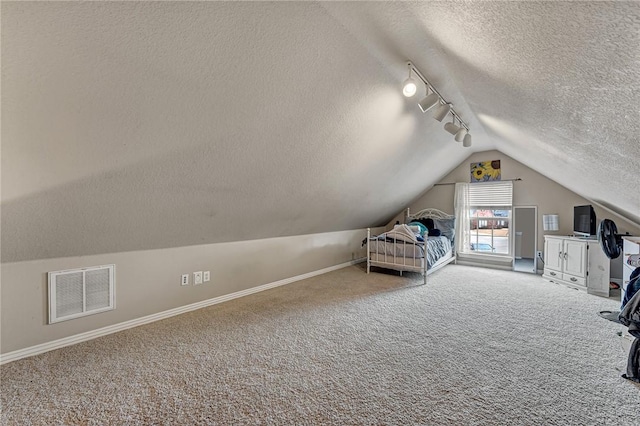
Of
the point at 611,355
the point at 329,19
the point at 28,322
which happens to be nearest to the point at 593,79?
the point at 329,19

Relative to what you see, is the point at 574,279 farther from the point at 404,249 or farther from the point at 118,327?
the point at 118,327

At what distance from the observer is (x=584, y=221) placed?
13.7 feet

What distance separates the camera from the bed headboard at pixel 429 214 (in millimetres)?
6145

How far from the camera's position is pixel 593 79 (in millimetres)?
1152

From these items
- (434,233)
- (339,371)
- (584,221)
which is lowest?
(339,371)

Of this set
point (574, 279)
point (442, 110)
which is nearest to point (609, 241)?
point (574, 279)

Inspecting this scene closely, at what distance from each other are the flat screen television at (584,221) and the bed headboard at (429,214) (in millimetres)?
2012

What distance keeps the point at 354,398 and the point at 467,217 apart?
5.30 m

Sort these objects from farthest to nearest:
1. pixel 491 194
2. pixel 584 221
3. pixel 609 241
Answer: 1. pixel 491 194
2. pixel 584 221
3. pixel 609 241

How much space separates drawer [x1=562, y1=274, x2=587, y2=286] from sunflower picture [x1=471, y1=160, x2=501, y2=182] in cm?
218

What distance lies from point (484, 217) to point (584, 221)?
167cm

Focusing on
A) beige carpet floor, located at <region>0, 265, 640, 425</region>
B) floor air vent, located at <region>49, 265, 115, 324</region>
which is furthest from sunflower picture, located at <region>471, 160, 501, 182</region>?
floor air vent, located at <region>49, 265, 115, 324</region>

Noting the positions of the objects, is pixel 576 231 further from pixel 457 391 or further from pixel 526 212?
pixel 457 391

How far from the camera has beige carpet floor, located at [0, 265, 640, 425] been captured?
1525 millimetres
